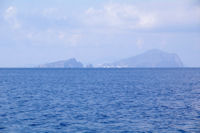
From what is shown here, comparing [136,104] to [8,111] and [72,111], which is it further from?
[8,111]

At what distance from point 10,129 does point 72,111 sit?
11281 mm

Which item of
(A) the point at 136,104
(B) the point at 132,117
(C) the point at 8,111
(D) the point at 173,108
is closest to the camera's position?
(B) the point at 132,117

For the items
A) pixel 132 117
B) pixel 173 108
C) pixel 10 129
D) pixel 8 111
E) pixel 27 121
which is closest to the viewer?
pixel 10 129

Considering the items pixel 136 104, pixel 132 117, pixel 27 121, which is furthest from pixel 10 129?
pixel 136 104

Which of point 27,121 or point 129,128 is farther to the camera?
point 27,121

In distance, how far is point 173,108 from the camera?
42.7m

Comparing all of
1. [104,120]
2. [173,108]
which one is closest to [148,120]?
[104,120]

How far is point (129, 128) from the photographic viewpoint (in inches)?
1198

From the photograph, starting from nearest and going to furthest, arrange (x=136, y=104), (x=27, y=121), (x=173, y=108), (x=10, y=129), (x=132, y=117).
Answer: (x=10, y=129) < (x=27, y=121) < (x=132, y=117) < (x=173, y=108) < (x=136, y=104)

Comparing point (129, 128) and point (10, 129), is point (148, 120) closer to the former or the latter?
point (129, 128)

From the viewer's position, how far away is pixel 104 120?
33906 millimetres

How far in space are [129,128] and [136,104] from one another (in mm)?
16152

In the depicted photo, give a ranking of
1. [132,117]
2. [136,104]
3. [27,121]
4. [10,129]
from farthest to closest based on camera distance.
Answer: [136,104] → [132,117] → [27,121] → [10,129]

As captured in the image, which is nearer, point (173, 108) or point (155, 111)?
point (155, 111)
